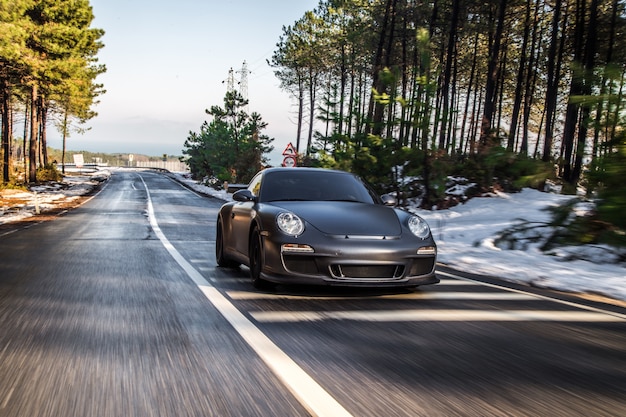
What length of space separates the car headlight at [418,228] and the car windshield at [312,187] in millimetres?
1017

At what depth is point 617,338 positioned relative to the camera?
4906mm

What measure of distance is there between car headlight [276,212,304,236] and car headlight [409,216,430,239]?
Answer: 123cm

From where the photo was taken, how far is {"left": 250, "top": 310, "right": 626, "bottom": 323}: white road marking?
5.39m

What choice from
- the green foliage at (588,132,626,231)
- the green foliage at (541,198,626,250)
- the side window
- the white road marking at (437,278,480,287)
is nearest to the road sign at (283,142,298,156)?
the green foliage at (541,198,626,250)

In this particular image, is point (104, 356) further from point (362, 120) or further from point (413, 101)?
point (362, 120)

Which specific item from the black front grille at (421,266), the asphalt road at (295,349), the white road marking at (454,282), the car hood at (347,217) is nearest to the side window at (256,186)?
the car hood at (347,217)

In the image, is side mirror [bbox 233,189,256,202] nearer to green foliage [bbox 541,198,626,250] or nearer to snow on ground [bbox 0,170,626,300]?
snow on ground [bbox 0,170,626,300]

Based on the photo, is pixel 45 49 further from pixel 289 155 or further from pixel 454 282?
pixel 454 282

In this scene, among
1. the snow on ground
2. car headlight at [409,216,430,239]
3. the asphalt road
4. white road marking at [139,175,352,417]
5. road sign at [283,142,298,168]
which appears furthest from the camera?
road sign at [283,142,298,168]

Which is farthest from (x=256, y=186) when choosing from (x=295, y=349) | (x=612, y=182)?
(x=612, y=182)

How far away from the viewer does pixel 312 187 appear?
25.6 ft

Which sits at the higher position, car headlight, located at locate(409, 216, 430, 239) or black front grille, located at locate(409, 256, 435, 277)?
car headlight, located at locate(409, 216, 430, 239)

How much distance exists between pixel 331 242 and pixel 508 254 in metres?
5.69

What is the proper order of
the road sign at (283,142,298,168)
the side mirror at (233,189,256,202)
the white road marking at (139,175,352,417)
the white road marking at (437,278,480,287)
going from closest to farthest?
the white road marking at (139,175,352,417) → the side mirror at (233,189,256,202) → the white road marking at (437,278,480,287) → the road sign at (283,142,298,168)
